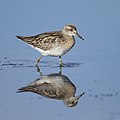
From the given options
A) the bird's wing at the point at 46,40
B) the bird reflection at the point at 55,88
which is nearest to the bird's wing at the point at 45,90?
the bird reflection at the point at 55,88

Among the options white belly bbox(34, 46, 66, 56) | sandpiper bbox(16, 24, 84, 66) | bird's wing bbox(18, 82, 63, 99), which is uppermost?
sandpiper bbox(16, 24, 84, 66)

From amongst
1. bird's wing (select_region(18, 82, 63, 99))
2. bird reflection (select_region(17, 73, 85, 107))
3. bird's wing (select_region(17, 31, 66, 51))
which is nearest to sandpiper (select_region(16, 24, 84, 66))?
bird's wing (select_region(17, 31, 66, 51))

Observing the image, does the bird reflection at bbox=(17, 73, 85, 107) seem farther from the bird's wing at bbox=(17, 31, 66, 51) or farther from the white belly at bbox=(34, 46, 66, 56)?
the bird's wing at bbox=(17, 31, 66, 51)

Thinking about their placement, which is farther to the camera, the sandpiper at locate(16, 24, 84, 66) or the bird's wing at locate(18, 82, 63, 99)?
the sandpiper at locate(16, 24, 84, 66)

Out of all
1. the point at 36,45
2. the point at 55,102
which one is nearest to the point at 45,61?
the point at 36,45

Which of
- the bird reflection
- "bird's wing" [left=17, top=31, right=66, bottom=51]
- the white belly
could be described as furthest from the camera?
"bird's wing" [left=17, top=31, right=66, bottom=51]

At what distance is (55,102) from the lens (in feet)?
32.3

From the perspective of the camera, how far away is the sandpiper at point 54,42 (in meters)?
13.0

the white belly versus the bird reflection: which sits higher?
the white belly

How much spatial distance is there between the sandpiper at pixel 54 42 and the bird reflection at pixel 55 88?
5.32 feet

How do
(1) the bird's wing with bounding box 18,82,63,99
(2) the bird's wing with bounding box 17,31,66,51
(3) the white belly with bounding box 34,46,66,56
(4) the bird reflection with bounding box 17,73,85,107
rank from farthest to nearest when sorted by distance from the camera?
(2) the bird's wing with bounding box 17,31,66,51, (3) the white belly with bounding box 34,46,66,56, (1) the bird's wing with bounding box 18,82,63,99, (4) the bird reflection with bounding box 17,73,85,107

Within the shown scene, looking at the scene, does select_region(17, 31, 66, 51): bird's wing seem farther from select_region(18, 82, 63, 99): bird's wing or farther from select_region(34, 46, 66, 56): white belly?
select_region(18, 82, 63, 99): bird's wing

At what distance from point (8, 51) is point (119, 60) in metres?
2.66

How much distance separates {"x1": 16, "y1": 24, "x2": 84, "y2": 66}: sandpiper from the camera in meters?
13.0
